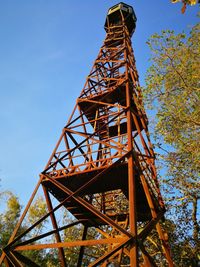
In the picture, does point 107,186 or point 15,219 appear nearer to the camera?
point 107,186

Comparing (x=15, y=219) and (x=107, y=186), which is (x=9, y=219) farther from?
(x=107, y=186)

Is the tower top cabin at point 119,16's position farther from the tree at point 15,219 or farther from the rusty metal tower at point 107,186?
the tree at point 15,219

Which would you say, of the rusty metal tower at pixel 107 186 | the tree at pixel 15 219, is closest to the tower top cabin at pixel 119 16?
the rusty metal tower at pixel 107 186

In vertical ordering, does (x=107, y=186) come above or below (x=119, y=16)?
below

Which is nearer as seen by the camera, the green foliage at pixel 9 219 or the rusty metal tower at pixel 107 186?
the rusty metal tower at pixel 107 186

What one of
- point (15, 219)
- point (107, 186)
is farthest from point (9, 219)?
point (107, 186)

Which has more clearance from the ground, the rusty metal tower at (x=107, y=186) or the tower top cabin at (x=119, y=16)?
the tower top cabin at (x=119, y=16)

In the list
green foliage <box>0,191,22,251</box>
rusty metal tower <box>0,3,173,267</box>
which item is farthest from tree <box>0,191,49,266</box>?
rusty metal tower <box>0,3,173,267</box>

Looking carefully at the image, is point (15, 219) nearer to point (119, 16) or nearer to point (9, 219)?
point (9, 219)

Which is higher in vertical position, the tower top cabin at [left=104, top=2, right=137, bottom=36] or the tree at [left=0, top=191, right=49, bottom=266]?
the tower top cabin at [left=104, top=2, right=137, bottom=36]

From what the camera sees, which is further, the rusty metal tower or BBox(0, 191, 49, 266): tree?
BBox(0, 191, 49, 266): tree

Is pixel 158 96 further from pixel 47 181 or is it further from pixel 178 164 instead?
pixel 47 181

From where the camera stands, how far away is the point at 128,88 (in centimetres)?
948

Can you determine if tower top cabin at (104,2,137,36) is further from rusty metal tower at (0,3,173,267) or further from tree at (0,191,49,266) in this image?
tree at (0,191,49,266)
